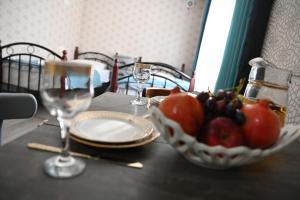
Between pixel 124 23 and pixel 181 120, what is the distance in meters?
4.47

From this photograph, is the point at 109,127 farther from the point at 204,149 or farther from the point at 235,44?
the point at 235,44

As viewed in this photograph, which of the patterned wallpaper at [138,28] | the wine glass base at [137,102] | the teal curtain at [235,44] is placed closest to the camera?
the wine glass base at [137,102]

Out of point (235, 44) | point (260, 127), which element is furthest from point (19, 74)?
point (260, 127)

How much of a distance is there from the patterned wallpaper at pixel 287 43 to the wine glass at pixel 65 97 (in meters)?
1.17

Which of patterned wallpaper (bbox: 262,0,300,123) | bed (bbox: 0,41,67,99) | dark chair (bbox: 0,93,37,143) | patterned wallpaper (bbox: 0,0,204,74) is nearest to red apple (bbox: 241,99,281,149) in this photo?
dark chair (bbox: 0,93,37,143)

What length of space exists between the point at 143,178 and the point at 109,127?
226 millimetres

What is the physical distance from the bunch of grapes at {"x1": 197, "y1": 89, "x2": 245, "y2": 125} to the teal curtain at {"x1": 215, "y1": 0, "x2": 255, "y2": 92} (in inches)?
71.4

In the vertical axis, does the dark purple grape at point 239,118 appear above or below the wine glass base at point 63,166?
above

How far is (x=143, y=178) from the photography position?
Result: 0.47m

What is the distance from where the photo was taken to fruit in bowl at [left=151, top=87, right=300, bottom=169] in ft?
1.49

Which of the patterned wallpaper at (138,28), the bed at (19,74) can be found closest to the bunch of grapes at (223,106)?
the bed at (19,74)

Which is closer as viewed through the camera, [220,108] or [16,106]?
[220,108]

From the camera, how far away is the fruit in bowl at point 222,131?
0.45 metres

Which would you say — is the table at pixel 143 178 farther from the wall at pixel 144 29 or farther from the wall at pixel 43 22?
the wall at pixel 144 29
